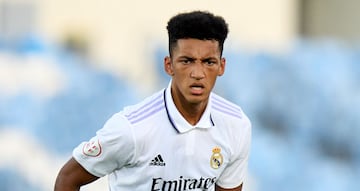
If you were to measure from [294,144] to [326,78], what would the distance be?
1.88ft

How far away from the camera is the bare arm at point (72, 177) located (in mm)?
4305

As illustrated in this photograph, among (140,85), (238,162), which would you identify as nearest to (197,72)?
(238,162)

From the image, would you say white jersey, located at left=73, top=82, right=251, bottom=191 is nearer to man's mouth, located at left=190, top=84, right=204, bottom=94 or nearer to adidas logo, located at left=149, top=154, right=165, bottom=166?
adidas logo, located at left=149, top=154, right=165, bottom=166

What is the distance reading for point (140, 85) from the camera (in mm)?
8305

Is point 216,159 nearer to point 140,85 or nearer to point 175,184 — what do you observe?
point 175,184

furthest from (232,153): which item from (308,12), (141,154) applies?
(308,12)

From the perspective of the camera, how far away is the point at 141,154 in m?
4.24

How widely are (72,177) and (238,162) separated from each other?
709 mm

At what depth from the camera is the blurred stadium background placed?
8.02 m

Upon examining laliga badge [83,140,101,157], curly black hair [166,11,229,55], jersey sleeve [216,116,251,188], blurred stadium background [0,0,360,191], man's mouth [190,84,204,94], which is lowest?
blurred stadium background [0,0,360,191]

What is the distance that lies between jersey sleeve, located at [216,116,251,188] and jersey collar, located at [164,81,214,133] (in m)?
0.18

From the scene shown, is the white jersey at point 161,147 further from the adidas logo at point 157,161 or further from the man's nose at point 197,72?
the man's nose at point 197,72

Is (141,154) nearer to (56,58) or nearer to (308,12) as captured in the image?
(56,58)

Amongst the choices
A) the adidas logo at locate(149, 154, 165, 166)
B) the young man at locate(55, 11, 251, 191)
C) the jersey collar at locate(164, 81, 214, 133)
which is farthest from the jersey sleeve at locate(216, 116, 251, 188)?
the adidas logo at locate(149, 154, 165, 166)
